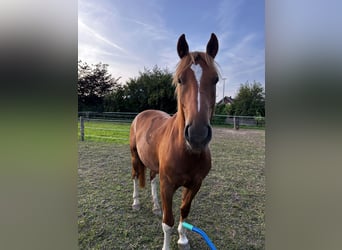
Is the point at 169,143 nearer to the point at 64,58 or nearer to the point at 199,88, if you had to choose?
the point at 199,88

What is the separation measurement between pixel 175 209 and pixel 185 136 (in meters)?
1.07

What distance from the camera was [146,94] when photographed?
6.82 feet

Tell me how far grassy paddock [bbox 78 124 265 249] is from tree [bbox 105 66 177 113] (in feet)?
2.58

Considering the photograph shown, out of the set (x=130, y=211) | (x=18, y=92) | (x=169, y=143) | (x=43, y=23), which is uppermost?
(x=43, y=23)

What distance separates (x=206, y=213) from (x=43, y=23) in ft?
4.89

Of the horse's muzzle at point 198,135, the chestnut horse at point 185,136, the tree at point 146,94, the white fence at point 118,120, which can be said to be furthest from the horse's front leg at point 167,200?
the tree at point 146,94

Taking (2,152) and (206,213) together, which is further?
(206,213)

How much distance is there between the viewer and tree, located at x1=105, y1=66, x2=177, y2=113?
1.88m

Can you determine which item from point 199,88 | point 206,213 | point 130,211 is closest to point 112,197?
point 130,211

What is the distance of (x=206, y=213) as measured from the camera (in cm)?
146

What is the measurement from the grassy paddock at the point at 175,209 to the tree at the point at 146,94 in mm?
787

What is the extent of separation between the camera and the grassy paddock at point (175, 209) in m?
1.18

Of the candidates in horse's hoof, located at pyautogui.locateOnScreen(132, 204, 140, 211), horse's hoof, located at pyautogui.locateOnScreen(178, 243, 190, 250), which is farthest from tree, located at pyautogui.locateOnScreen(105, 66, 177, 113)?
horse's hoof, located at pyautogui.locateOnScreen(178, 243, 190, 250)

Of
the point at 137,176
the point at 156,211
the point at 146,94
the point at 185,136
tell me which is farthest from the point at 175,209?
the point at 146,94
